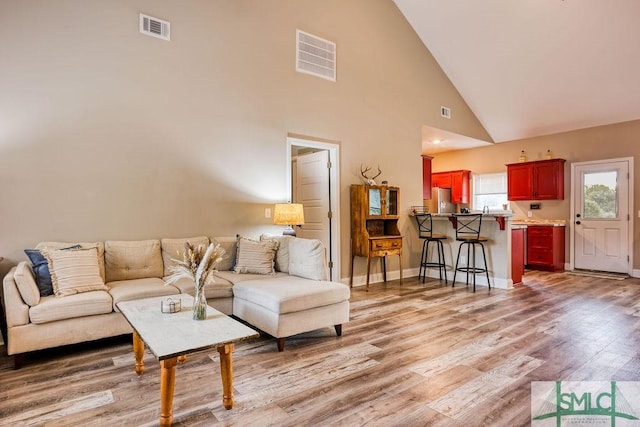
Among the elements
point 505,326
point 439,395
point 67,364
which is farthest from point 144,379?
point 505,326

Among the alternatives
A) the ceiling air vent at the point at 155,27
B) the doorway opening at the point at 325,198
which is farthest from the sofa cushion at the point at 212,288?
the ceiling air vent at the point at 155,27

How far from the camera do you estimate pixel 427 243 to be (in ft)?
21.2

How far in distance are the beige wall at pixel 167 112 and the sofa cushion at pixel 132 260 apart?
227 mm

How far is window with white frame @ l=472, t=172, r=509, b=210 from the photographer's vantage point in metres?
8.30

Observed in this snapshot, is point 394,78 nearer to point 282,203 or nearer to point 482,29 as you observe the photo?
point 482,29

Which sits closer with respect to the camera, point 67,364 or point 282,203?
point 67,364

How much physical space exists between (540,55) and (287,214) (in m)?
4.83

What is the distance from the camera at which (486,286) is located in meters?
5.63

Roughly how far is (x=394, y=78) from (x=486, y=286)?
12.1 feet

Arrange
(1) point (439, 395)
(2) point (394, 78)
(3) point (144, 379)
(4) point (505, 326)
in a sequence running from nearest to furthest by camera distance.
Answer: (1) point (439, 395) → (3) point (144, 379) → (4) point (505, 326) → (2) point (394, 78)

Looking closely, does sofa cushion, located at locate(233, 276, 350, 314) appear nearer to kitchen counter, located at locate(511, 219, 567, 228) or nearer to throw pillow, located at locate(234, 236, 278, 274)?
throw pillow, located at locate(234, 236, 278, 274)

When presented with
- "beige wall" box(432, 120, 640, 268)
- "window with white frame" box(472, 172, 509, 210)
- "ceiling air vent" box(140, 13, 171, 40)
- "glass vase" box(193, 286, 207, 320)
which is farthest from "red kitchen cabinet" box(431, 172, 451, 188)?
"glass vase" box(193, 286, 207, 320)

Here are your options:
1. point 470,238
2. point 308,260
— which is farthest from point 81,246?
point 470,238

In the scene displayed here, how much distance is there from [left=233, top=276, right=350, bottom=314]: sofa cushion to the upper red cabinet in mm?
5882
